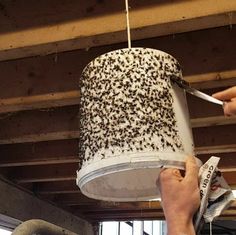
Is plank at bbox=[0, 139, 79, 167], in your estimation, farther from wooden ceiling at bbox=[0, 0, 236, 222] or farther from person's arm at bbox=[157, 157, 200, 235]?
person's arm at bbox=[157, 157, 200, 235]

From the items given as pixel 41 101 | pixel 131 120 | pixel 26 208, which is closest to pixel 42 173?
pixel 26 208

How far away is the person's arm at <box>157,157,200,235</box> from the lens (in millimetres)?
783

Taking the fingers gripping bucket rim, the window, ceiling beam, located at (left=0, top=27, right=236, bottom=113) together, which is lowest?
the fingers gripping bucket rim

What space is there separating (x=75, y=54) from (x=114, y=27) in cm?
44

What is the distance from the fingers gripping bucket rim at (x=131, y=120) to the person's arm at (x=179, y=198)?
0.03 metres

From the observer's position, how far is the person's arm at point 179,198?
783mm

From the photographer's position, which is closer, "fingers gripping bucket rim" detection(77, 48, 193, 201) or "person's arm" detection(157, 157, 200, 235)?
"person's arm" detection(157, 157, 200, 235)

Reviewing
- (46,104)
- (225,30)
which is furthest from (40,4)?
(225,30)

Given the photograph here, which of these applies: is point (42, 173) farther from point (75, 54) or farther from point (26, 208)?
point (75, 54)

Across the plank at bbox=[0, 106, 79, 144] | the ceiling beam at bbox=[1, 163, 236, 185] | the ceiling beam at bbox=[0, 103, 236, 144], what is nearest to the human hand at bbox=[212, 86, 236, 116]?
the ceiling beam at bbox=[0, 103, 236, 144]

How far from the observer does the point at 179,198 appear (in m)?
0.81

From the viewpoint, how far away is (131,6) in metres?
1.39

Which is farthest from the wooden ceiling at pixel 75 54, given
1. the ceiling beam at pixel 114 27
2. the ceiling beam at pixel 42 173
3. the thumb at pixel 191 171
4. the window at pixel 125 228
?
the window at pixel 125 228

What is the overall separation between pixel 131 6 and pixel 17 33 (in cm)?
40
